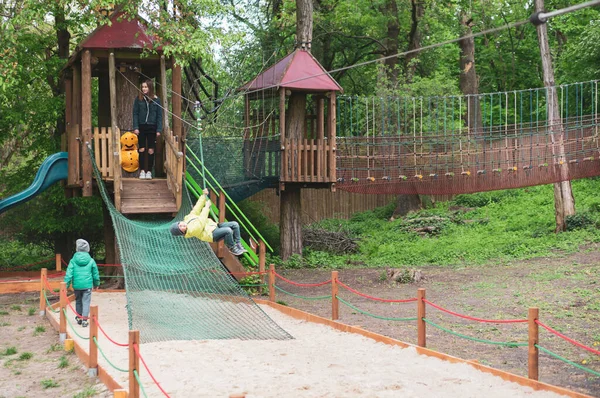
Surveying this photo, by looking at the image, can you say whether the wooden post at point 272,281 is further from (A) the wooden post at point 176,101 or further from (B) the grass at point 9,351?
(B) the grass at point 9,351

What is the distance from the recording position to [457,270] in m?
17.6

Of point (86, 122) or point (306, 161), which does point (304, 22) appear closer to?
point (306, 161)

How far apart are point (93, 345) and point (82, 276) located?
3.20 m

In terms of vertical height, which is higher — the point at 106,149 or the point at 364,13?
the point at 364,13

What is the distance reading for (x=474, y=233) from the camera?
70.3 feet

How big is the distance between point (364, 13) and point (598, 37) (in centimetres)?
689

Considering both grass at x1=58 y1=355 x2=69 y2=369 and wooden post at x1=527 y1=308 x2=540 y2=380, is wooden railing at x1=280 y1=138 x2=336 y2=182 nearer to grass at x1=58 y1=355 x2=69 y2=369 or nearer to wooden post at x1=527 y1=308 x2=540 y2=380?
grass at x1=58 y1=355 x2=69 y2=369

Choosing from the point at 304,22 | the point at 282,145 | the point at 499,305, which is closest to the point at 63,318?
the point at 499,305

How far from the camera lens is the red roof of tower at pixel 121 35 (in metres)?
15.0

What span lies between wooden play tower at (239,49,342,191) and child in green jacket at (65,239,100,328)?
20.6 ft

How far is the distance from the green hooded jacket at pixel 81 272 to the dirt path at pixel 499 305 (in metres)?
3.80

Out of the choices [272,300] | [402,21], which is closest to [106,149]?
[272,300]

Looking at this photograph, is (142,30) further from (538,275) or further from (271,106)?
(538,275)

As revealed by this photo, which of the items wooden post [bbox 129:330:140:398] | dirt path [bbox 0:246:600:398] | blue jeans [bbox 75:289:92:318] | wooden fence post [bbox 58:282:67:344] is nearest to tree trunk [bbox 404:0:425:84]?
dirt path [bbox 0:246:600:398]
